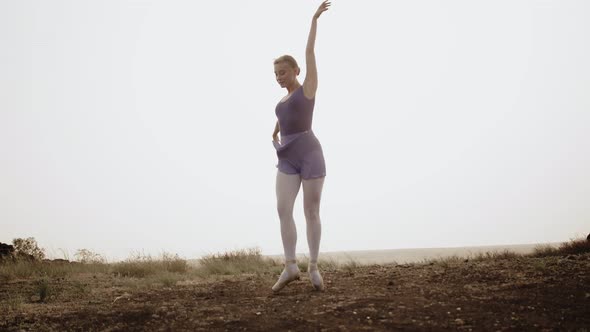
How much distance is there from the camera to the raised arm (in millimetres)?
4734

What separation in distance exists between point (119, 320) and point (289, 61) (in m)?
2.93

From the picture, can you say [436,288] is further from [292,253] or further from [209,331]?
[209,331]

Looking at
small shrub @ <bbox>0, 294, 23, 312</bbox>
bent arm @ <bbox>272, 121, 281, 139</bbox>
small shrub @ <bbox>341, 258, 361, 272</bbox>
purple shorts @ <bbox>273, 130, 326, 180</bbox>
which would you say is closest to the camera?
purple shorts @ <bbox>273, 130, 326, 180</bbox>

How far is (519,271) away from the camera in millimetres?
5629

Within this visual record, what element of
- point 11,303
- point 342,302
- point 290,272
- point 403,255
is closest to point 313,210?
point 290,272

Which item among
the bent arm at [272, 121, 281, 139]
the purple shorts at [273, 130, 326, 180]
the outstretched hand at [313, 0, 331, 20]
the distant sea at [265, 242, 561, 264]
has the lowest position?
the distant sea at [265, 242, 561, 264]

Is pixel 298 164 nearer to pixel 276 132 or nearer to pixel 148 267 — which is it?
pixel 276 132

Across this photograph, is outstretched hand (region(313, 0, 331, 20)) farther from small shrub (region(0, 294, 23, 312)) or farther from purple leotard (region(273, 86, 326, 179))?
small shrub (region(0, 294, 23, 312))

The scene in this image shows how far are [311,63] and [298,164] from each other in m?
0.99

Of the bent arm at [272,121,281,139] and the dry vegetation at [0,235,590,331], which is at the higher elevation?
the bent arm at [272,121,281,139]

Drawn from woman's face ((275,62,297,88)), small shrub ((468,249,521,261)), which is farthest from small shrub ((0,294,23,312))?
small shrub ((468,249,521,261))

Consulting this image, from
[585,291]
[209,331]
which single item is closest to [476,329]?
[585,291]

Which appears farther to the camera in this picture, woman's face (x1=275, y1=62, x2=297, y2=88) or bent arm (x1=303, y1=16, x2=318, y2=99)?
woman's face (x1=275, y1=62, x2=297, y2=88)

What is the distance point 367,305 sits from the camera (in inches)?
163
